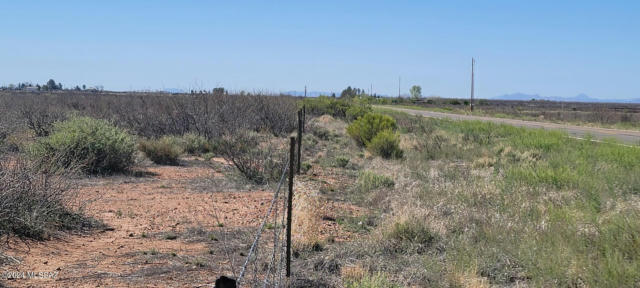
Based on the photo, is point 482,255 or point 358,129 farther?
point 358,129

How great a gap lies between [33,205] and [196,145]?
41.4 feet

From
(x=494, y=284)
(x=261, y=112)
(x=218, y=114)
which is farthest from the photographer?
(x=261, y=112)

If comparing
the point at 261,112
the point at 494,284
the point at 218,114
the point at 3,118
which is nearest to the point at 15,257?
the point at 494,284

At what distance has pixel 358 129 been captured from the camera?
2231 cm

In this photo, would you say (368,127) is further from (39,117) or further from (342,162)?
(39,117)

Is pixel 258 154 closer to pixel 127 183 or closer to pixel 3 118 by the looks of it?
pixel 127 183

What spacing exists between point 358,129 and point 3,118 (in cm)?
1207

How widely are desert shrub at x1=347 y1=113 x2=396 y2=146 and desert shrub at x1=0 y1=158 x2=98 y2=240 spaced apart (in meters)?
13.4

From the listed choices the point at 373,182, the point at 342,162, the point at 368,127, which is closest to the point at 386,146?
the point at 342,162

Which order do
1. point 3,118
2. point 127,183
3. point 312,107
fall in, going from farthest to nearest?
point 312,107, point 3,118, point 127,183

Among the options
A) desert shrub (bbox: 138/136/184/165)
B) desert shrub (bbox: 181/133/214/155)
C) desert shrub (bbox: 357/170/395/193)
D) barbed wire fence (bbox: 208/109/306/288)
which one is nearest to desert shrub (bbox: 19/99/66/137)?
desert shrub (bbox: 181/133/214/155)

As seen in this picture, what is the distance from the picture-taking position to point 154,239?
836cm

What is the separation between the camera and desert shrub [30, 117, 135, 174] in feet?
46.4

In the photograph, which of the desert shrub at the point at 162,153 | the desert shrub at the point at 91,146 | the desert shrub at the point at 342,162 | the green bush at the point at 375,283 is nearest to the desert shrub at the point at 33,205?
the green bush at the point at 375,283
